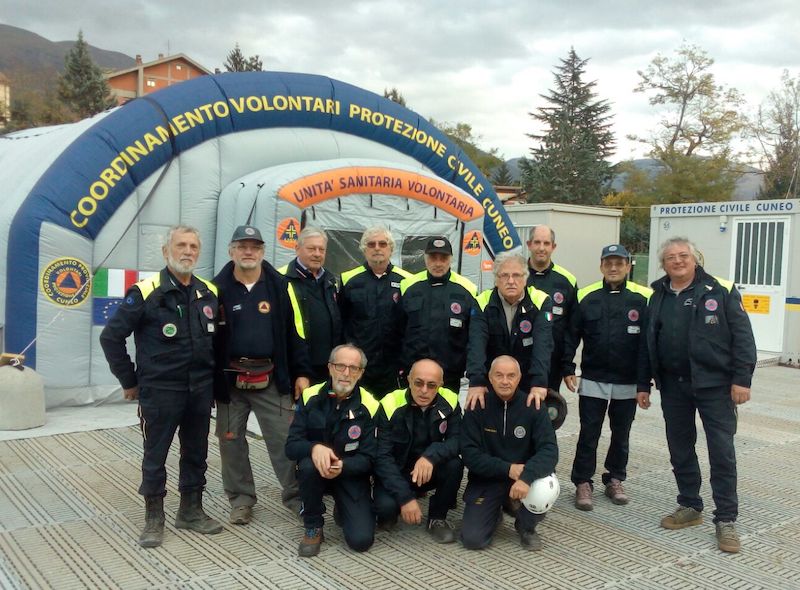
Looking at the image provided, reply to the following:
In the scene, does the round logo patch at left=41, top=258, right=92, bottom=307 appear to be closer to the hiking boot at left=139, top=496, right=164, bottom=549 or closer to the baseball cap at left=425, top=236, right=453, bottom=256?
the hiking boot at left=139, top=496, right=164, bottom=549

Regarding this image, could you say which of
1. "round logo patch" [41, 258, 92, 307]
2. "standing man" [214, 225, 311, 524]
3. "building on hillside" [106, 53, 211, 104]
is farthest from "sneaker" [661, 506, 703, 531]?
"building on hillside" [106, 53, 211, 104]

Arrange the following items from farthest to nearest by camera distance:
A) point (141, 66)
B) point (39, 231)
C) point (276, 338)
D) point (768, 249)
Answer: point (141, 66) < point (768, 249) < point (39, 231) < point (276, 338)

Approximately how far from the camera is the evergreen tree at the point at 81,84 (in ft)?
135

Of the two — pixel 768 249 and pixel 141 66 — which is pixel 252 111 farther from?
pixel 141 66

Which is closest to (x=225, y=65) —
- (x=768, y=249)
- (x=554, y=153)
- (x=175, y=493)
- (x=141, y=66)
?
(x=141, y=66)

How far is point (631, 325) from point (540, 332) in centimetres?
67

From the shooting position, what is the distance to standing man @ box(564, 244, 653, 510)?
14.7 ft

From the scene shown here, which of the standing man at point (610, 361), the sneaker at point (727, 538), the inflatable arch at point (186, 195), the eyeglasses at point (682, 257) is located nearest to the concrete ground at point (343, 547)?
the sneaker at point (727, 538)

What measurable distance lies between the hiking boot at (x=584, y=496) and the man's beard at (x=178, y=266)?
270 centimetres

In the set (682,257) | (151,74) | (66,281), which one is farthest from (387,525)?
(151,74)

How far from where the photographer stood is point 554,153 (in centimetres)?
3878

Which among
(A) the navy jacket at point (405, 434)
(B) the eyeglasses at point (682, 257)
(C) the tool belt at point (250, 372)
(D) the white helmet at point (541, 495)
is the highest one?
(B) the eyeglasses at point (682, 257)

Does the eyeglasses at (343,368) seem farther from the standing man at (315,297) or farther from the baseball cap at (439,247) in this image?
the baseball cap at (439,247)

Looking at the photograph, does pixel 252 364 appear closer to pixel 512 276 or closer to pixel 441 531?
pixel 441 531
